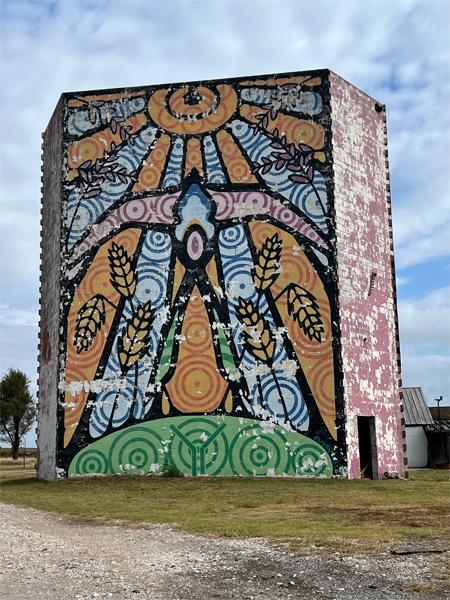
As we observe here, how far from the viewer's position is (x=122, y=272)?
763 inches

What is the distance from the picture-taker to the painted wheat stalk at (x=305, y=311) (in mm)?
18641

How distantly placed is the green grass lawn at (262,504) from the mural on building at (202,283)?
3.68 feet

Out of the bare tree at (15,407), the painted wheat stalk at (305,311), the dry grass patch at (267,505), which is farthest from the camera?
the bare tree at (15,407)

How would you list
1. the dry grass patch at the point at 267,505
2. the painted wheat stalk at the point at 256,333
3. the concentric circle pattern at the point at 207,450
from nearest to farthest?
the dry grass patch at the point at 267,505 < the concentric circle pattern at the point at 207,450 < the painted wheat stalk at the point at 256,333

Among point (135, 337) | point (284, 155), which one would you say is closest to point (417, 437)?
point (284, 155)

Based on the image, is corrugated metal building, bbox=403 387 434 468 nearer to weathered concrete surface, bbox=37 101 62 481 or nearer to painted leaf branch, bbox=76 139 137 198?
weathered concrete surface, bbox=37 101 62 481

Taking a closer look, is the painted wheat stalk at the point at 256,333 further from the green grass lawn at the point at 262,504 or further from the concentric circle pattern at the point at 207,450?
the green grass lawn at the point at 262,504

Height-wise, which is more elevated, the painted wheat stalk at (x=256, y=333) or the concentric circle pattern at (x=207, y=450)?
the painted wheat stalk at (x=256, y=333)

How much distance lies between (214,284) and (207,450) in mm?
4568

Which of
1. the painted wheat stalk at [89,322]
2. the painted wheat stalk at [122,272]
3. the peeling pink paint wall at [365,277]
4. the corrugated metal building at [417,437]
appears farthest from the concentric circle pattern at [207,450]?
the corrugated metal building at [417,437]

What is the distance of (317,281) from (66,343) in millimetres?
7327

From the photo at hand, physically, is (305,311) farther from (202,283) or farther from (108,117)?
(108,117)

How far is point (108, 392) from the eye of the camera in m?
18.6

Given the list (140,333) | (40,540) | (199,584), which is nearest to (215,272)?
(140,333)
